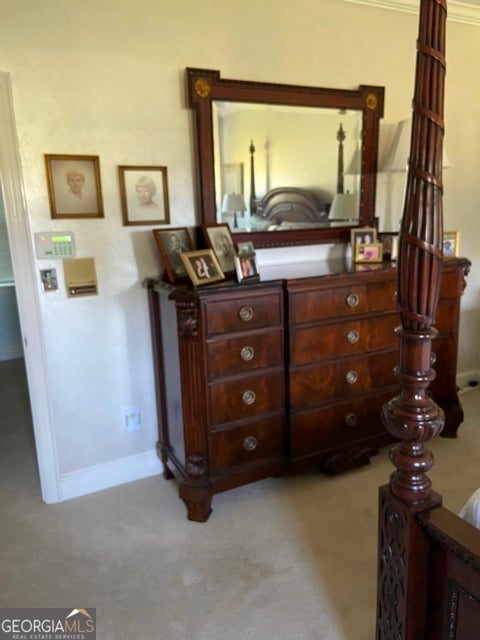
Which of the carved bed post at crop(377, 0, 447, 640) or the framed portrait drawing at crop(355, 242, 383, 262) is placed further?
the framed portrait drawing at crop(355, 242, 383, 262)

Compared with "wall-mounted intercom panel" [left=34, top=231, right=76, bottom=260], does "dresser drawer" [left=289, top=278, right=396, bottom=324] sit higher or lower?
lower

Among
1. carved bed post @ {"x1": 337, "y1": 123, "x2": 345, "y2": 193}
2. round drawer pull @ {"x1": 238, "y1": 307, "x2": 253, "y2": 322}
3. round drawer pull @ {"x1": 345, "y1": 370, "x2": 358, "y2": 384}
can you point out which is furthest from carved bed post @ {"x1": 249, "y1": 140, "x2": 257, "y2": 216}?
round drawer pull @ {"x1": 345, "y1": 370, "x2": 358, "y2": 384}

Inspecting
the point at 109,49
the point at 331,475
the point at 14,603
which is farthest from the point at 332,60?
the point at 14,603

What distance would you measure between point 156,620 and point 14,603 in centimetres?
57

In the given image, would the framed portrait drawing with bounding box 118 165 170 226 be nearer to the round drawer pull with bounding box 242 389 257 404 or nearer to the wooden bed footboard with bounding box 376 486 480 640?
the round drawer pull with bounding box 242 389 257 404

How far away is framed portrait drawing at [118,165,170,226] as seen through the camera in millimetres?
2426

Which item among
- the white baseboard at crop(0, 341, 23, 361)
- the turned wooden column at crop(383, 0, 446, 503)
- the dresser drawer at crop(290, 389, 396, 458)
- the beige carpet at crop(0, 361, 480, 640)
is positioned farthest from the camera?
the white baseboard at crop(0, 341, 23, 361)

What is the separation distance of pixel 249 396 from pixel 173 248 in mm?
863

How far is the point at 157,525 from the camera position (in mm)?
2322

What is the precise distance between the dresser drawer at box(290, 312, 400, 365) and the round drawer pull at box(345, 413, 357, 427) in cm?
36

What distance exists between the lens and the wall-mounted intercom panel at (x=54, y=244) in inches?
90.8

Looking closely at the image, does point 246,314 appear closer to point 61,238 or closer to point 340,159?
point 61,238

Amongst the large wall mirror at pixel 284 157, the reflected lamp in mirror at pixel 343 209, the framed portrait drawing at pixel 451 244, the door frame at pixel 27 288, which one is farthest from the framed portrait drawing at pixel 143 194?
the framed portrait drawing at pixel 451 244

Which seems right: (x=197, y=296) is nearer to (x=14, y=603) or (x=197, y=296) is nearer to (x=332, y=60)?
(x=14, y=603)
